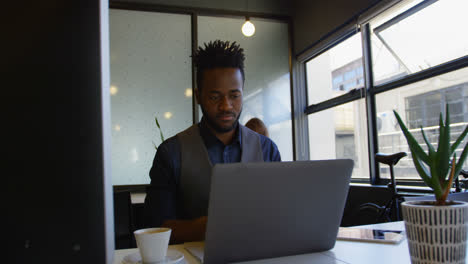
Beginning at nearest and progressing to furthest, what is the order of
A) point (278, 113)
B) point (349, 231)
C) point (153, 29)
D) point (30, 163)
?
point (30, 163) < point (349, 231) < point (153, 29) < point (278, 113)

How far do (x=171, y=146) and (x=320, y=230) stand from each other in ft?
2.70

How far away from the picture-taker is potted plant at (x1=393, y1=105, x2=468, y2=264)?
598 millimetres

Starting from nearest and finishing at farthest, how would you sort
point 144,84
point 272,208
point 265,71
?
point 272,208 < point 144,84 < point 265,71

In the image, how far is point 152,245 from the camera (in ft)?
2.64

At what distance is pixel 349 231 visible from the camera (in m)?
1.21

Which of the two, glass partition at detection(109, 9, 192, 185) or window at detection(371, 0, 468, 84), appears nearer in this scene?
window at detection(371, 0, 468, 84)

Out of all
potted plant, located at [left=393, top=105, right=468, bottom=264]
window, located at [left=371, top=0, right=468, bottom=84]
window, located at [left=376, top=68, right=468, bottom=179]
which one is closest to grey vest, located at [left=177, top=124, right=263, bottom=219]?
potted plant, located at [left=393, top=105, right=468, bottom=264]

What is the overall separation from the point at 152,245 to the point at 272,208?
0.91ft

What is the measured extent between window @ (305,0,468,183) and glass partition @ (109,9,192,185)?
5.37ft

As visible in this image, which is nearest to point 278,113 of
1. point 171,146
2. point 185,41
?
point 185,41

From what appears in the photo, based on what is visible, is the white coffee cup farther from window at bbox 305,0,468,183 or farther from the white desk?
window at bbox 305,0,468,183

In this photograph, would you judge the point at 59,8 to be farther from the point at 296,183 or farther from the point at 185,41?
the point at 185,41

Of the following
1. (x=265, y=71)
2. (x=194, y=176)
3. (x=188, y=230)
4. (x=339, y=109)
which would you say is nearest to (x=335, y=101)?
(x=339, y=109)

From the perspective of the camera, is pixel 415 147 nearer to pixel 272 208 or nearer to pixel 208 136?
pixel 272 208
